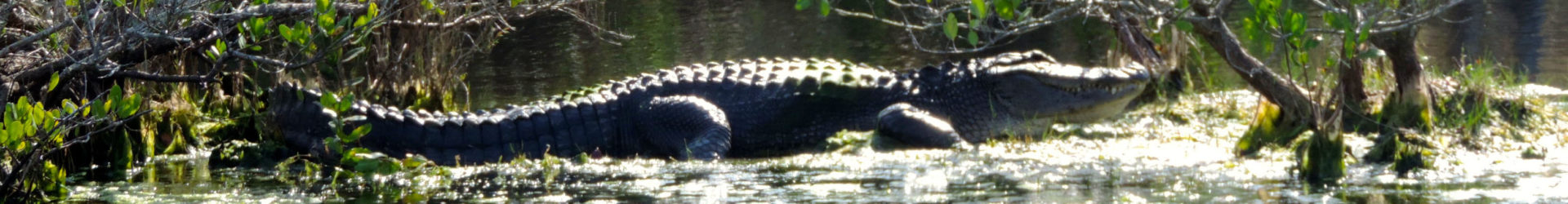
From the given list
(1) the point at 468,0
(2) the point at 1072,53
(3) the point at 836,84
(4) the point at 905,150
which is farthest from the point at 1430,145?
(2) the point at 1072,53

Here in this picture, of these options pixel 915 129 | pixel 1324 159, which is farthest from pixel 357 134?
pixel 1324 159

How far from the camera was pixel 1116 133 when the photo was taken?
7969mm

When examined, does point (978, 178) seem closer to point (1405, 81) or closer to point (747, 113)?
point (747, 113)

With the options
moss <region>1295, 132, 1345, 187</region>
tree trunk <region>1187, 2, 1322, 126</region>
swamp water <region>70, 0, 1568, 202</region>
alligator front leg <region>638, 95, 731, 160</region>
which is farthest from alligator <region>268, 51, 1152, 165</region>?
moss <region>1295, 132, 1345, 187</region>

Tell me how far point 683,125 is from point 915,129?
1.10m

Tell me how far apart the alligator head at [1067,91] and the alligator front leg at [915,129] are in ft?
1.89

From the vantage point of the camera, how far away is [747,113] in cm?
824

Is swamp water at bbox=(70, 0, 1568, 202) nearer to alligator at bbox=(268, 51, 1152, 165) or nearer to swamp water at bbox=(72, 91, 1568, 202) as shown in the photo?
swamp water at bbox=(72, 91, 1568, 202)

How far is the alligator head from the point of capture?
8406 millimetres

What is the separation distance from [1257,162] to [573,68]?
8.36 metres

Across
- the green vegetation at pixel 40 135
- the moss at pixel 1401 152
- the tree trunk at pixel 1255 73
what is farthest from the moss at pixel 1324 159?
the green vegetation at pixel 40 135

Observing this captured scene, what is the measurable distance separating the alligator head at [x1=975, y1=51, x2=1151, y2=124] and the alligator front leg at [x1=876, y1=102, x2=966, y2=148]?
57cm

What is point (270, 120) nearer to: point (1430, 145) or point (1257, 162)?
point (1257, 162)

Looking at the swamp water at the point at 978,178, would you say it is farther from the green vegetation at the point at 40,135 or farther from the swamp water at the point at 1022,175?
the green vegetation at the point at 40,135
